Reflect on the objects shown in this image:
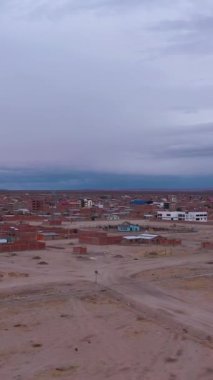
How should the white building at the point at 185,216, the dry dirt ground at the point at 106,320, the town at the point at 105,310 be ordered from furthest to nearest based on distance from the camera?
the white building at the point at 185,216
the town at the point at 105,310
the dry dirt ground at the point at 106,320

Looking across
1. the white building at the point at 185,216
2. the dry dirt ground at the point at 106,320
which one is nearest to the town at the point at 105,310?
the dry dirt ground at the point at 106,320

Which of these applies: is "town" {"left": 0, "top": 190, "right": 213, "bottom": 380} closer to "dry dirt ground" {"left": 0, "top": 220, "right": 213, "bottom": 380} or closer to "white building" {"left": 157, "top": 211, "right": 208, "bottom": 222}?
"dry dirt ground" {"left": 0, "top": 220, "right": 213, "bottom": 380}

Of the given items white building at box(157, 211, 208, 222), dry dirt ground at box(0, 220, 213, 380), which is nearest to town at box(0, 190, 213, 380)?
dry dirt ground at box(0, 220, 213, 380)

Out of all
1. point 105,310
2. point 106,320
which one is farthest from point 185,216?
point 106,320

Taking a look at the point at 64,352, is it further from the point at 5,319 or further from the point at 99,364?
the point at 5,319

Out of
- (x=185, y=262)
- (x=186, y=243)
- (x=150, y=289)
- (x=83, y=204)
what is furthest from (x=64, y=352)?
(x=83, y=204)

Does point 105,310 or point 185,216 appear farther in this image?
point 185,216

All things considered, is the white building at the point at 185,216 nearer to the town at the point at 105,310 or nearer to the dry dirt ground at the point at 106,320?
the town at the point at 105,310

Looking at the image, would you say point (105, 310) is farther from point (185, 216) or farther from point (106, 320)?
point (185, 216)
